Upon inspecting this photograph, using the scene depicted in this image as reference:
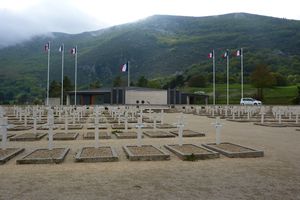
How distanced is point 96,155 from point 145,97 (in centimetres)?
5646

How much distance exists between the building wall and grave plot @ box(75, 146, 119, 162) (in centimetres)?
5482

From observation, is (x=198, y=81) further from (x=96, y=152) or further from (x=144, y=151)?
(x=96, y=152)

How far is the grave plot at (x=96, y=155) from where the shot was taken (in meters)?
8.29

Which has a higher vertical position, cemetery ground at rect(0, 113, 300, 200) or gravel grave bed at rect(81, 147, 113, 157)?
gravel grave bed at rect(81, 147, 113, 157)

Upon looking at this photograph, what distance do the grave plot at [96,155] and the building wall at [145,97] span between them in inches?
2158

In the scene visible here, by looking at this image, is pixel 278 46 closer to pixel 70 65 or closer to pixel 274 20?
pixel 274 20

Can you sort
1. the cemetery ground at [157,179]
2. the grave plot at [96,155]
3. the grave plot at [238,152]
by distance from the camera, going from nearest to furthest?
the cemetery ground at [157,179], the grave plot at [96,155], the grave plot at [238,152]

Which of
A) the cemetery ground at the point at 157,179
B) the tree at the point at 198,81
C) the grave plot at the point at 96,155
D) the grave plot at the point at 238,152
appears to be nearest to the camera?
the cemetery ground at the point at 157,179

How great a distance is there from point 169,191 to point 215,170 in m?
2.01

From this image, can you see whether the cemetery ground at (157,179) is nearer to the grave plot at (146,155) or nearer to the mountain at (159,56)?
the grave plot at (146,155)

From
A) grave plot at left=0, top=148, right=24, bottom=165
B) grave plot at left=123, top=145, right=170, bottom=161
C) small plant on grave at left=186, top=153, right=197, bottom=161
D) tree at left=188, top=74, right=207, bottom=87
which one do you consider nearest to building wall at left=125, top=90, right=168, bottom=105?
tree at left=188, top=74, right=207, bottom=87

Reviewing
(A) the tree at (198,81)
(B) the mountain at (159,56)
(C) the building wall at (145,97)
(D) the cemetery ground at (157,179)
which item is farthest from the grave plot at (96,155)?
(B) the mountain at (159,56)

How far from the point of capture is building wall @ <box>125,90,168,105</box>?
64750 millimetres

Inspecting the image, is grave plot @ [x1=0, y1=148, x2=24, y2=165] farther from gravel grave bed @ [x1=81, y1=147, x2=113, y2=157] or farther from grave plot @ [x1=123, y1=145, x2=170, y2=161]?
grave plot @ [x1=123, y1=145, x2=170, y2=161]
